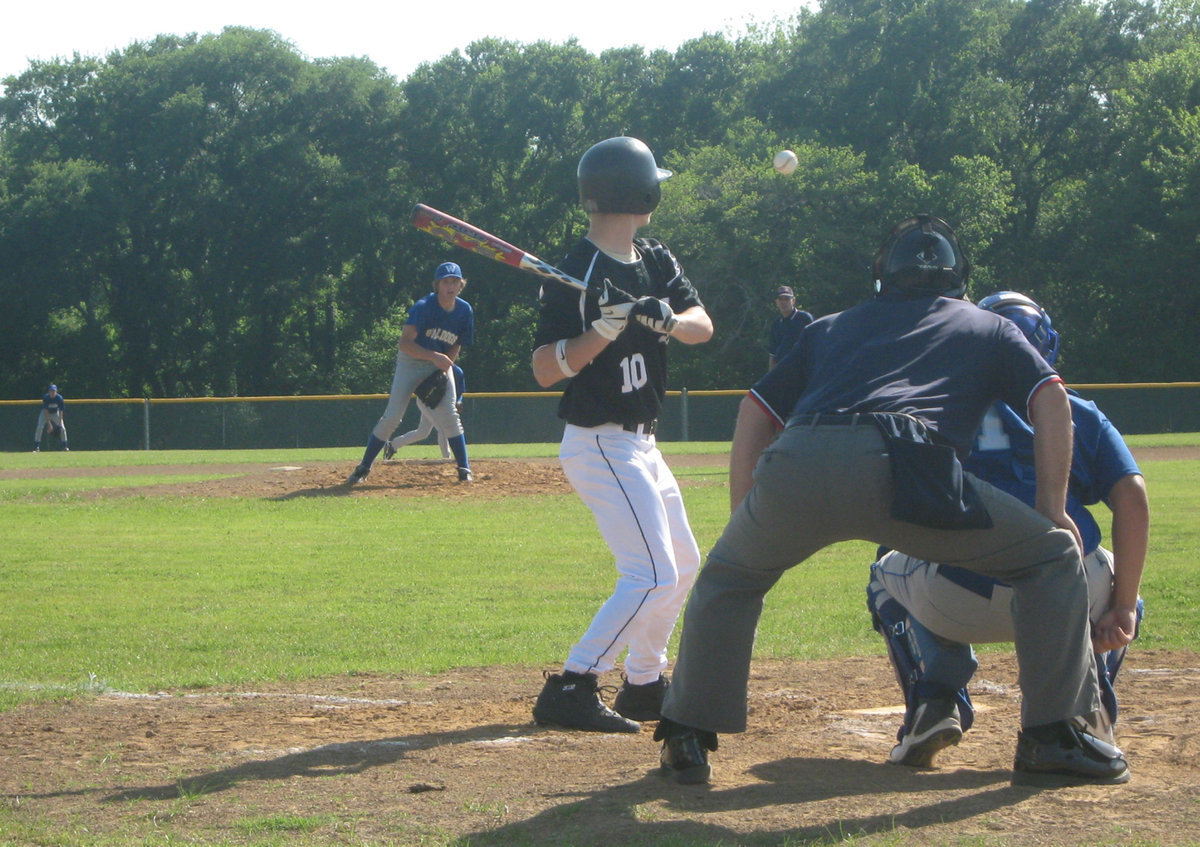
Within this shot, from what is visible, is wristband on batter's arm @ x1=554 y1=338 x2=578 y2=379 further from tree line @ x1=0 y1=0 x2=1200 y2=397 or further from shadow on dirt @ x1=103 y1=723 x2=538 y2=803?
tree line @ x1=0 y1=0 x2=1200 y2=397

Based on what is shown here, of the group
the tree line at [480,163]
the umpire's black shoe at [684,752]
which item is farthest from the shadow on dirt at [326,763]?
the tree line at [480,163]

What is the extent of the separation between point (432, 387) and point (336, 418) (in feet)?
58.3

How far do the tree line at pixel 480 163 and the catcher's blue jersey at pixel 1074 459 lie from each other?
35994 mm

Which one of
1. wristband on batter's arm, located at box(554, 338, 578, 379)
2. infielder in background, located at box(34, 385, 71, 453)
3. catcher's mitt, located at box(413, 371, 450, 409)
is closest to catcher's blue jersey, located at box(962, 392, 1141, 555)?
wristband on batter's arm, located at box(554, 338, 578, 379)

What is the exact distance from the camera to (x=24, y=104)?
→ 50688 millimetres

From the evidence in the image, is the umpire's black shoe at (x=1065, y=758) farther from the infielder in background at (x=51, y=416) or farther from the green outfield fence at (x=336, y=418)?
the infielder in background at (x=51, y=416)

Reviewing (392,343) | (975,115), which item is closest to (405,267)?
(392,343)

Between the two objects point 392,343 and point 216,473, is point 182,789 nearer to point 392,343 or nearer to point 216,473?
point 216,473

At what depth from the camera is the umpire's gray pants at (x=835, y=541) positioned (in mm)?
3191

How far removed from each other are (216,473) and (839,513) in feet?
53.5

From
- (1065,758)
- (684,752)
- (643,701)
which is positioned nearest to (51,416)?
(643,701)

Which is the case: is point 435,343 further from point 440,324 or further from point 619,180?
point 619,180

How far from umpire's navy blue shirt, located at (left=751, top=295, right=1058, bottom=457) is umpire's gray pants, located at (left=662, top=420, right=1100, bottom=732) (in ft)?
0.49

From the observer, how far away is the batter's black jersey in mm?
4348
